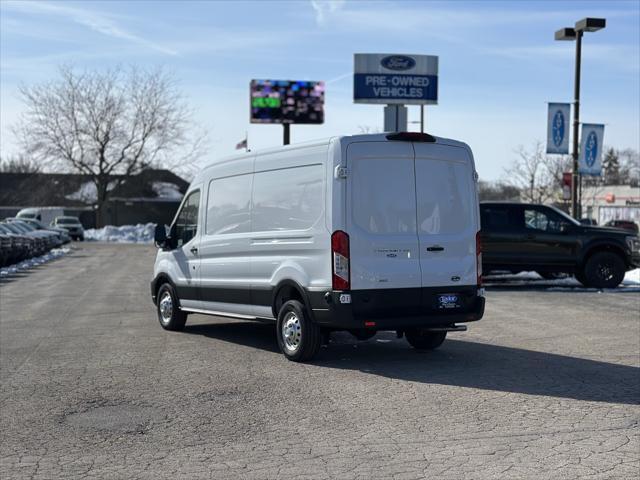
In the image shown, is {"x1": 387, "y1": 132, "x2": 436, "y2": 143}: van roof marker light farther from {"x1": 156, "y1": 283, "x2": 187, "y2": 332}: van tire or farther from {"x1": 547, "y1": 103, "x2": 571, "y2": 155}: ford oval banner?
{"x1": 547, "y1": 103, "x2": 571, "y2": 155}: ford oval banner

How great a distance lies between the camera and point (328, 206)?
9164 millimetres

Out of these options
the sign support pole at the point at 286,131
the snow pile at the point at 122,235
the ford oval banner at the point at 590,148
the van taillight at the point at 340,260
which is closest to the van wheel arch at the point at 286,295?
the van taillight at the point at 340,260

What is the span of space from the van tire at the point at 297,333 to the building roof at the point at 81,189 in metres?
58.1

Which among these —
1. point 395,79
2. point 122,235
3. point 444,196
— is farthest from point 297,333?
point 122,235

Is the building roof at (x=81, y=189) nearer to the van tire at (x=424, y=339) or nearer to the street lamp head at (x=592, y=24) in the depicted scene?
the street lamp head at (x=592, y=24)

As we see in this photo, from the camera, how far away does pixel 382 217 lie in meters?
9.33

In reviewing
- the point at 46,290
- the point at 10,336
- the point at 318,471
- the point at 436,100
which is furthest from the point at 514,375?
the point at 436,100

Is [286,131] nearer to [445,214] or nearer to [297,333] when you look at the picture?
[445,214]

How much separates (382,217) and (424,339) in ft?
6.91

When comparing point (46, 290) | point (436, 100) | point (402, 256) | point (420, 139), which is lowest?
point (46, 290)

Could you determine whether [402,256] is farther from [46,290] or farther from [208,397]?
[46,290]

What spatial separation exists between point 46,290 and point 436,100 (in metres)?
21.1

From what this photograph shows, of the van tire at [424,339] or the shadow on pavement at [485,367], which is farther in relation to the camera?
the van tire at [424,339]

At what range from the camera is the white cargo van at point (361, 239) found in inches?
360
